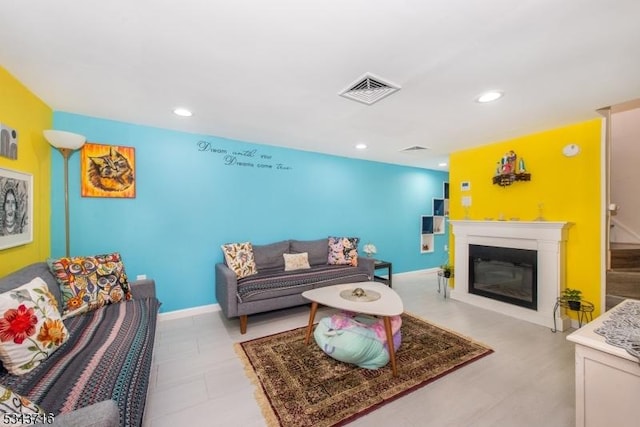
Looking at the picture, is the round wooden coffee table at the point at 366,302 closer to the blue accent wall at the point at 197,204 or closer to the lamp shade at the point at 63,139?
the blue accent wall at the point at 197,204

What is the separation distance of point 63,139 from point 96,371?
86.6 inches

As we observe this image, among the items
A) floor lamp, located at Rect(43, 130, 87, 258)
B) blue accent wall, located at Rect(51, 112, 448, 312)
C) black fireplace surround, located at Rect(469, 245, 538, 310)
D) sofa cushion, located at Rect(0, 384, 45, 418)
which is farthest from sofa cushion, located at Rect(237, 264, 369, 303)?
sofa cushion, located at Rect(0, 384, 45, 418)

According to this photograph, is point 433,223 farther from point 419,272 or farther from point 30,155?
point 30,155

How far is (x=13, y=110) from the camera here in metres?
1.97

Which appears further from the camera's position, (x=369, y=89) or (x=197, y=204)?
(x=197, y=204)

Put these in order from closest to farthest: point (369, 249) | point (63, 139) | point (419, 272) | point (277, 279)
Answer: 1. point (63, 139)
2. point (277, 279)
3. point (369, 249)
4. point (419, 272)

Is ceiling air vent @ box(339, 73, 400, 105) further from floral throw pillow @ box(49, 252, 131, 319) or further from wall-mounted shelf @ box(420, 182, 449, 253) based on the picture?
wall-mounted shelf @ box(420, 182, 449, 253)

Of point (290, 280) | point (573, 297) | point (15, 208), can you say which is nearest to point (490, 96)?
point (573, 297)

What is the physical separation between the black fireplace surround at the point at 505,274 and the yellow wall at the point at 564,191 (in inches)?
14.7

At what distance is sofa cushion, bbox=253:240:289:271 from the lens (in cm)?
354

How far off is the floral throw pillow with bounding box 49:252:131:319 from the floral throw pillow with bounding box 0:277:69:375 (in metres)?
0.51

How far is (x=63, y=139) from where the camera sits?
2.34 metres

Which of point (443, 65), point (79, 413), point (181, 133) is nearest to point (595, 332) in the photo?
point (443, 65)

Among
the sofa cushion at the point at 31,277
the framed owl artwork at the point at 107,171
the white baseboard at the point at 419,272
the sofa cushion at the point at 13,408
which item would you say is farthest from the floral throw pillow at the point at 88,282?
the white baseboard at the point at 419,272
